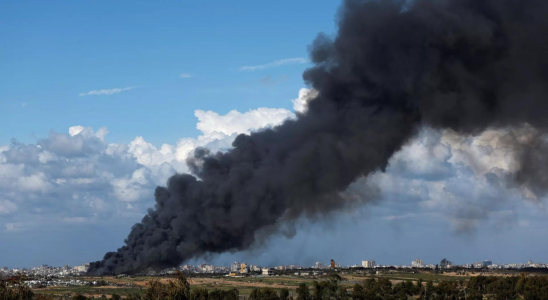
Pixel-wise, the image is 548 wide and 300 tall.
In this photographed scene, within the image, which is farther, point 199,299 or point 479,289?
point 479,289

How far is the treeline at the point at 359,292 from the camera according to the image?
75750 mm

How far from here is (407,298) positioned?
91062mm

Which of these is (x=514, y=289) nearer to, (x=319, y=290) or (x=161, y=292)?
(x=319, y=290)

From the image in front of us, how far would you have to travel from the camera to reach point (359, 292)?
9006 centimetres

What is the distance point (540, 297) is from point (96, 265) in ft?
301

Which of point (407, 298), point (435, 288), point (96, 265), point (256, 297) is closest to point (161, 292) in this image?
point (256, 297)

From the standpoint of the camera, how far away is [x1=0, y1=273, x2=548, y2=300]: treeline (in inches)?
2982

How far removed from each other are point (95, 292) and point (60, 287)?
21.8 m

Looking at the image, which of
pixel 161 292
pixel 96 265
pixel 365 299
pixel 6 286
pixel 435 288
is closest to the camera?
pixel 161 292

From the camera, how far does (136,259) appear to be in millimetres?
125000

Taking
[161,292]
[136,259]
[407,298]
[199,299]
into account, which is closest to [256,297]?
[199,299]

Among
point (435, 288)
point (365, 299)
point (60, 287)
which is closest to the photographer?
point (365, 299)

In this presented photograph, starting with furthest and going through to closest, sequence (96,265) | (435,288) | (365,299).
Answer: (96,265) → (435,288) → (365,299)

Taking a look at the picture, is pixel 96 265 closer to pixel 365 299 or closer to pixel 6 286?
pixel 6 286
